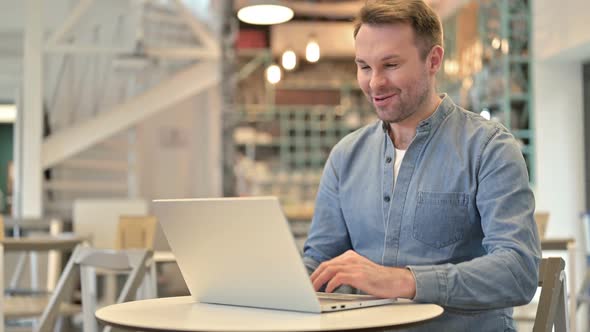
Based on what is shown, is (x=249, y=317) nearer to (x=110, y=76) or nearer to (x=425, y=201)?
(x=425, y=201)

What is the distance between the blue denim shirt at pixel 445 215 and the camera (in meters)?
1.77

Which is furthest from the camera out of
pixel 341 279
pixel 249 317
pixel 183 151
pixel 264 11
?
pixel 183 151

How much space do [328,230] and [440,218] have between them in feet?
1.08

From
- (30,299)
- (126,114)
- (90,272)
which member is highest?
(126,114)

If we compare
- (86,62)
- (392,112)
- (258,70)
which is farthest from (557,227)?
(392,112)

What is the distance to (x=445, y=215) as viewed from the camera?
1949mm

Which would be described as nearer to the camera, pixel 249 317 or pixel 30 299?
pixel 249 317

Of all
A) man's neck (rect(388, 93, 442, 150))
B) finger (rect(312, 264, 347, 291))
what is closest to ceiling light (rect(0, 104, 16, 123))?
man's neck (rect(388, 93, 442, 150))

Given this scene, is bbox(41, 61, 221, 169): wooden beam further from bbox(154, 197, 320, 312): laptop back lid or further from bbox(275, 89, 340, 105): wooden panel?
bbox(154, 197, 320, 312): laptop back lid

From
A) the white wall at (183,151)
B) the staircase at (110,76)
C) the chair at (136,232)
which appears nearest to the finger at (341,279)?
the chair at (136,232)

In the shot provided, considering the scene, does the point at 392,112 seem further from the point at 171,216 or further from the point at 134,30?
the point at 134,30

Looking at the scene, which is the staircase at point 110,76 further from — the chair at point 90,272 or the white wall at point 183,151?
the chair at point 90,272

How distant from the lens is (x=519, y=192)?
185 cm

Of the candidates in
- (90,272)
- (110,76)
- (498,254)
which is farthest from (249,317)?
(110,76)
